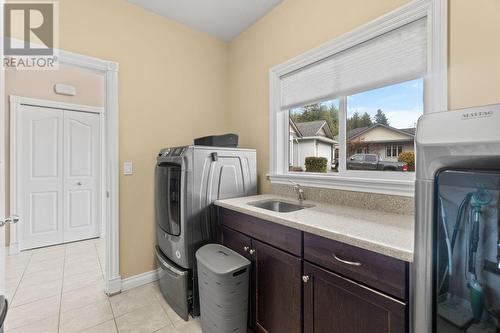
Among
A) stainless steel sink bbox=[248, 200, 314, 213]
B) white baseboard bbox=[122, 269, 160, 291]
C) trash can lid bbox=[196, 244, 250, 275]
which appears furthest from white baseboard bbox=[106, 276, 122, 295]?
stainless steel sink bbox=[248, 200, 314, 213]

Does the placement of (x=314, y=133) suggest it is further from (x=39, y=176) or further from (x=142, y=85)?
(x=39, y=176)

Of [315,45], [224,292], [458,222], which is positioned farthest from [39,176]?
[458,222]

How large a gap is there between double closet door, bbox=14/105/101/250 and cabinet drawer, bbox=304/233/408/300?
3.93 m

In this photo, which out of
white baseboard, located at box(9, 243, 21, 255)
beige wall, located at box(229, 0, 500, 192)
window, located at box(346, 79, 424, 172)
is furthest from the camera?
white baseboard, located at box(9, 243, 21, 255)

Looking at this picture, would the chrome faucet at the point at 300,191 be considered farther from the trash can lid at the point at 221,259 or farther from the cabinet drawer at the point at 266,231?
the trash can lid at the point at 221,259

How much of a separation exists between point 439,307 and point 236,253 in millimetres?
1191

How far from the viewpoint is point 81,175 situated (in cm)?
376

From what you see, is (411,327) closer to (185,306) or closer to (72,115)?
(185,306)

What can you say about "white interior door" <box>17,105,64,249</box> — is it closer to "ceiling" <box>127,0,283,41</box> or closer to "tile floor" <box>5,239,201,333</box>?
"tile floor" <box>5,239,201,333</box>

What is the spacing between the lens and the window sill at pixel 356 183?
1472 mm

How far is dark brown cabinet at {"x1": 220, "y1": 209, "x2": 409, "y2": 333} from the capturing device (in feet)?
3.16

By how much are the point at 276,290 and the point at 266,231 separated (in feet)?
1.20

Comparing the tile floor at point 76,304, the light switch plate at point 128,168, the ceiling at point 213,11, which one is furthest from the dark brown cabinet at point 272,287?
the ceiling at point 213,11

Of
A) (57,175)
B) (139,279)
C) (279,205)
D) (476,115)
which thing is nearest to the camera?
(476,115)
